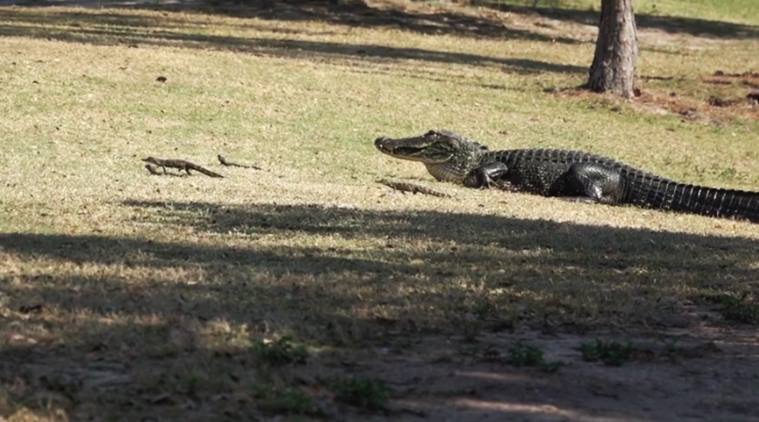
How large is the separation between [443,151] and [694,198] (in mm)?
2746

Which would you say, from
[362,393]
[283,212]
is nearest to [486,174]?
[283,212]

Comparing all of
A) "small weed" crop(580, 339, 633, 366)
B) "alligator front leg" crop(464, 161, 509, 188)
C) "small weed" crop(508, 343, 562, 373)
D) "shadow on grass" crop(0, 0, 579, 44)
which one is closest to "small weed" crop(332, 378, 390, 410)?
"small weed" crop(508, 343, 562, 373)

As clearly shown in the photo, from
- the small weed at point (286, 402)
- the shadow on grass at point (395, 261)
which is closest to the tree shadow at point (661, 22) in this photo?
the shadow on grass at point (395, 261)

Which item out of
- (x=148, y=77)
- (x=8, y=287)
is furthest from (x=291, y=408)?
(x=148, y=77)

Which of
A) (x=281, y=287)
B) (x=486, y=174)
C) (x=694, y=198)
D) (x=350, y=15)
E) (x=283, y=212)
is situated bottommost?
(x=350, y=15)

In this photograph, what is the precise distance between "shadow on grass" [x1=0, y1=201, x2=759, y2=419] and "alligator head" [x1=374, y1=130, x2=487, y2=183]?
150 inches

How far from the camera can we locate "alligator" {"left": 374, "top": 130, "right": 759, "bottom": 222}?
1463 centimetres

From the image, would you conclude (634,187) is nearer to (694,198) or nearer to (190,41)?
(694,198)

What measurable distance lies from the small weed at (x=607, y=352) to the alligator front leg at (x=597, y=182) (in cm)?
788

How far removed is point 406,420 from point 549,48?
82.7 ft

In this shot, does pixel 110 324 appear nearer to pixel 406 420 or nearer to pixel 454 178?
pixel 406 420

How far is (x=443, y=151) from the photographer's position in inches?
609

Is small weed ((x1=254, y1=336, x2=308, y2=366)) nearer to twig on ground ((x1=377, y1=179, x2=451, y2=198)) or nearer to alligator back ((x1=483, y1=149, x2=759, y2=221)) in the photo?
twig on ground ((x1=377, y1=179, x2=451, y2=198))

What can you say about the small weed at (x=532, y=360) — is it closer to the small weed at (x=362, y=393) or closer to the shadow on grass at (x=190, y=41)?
the small weed at (x=362, y=393)
